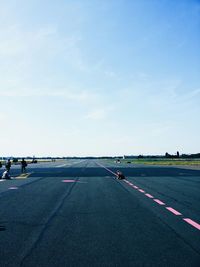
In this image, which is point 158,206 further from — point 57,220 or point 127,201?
point 57,220

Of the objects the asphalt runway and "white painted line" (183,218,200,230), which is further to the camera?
"white painted line" (183,218,200,230)

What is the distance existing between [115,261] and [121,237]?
63.4 inches

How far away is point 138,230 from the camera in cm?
743

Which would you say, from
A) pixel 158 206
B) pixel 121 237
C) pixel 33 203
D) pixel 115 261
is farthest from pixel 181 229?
pixel 33 203

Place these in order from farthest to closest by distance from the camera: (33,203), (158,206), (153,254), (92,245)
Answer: (33,203) → (158,206) → (92,245) → (153,254)

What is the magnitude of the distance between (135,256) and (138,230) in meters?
2.05

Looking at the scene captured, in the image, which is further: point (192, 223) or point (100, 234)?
point (192, 223)

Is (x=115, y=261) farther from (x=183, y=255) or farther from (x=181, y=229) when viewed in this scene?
(x=181, y=229)

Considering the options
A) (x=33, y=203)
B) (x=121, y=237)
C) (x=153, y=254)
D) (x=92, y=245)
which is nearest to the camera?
(x=153, y=254)

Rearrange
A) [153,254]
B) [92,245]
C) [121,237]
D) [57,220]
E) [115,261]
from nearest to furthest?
[115,261] < [153,254] < [92,245] < [121,237] < [57,220]

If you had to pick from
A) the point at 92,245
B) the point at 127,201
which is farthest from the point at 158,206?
the point at 92,245

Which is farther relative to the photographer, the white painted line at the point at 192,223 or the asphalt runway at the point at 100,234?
the white painted line at the point at 192,223

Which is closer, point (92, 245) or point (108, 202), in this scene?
point (92, 245)

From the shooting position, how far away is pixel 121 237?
6.73m
